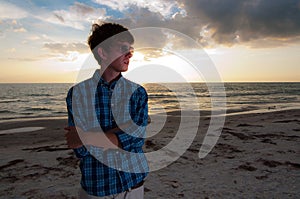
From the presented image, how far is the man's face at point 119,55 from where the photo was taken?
1.99 m

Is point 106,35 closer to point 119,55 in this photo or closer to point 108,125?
point 119,55

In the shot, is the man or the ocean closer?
the man

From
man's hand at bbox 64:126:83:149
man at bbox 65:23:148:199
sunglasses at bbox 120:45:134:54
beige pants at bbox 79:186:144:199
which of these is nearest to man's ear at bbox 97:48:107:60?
man at bbox 65:23:148:199

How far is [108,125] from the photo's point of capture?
198 cm

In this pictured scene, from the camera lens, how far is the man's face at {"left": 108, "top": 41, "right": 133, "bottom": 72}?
1.99 metres

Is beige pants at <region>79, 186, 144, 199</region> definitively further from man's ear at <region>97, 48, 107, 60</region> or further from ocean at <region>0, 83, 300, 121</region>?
ocean at <region>0, 83, 300, 121</region>

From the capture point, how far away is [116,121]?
1.99m

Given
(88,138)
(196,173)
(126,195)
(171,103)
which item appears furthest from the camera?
(171,103)

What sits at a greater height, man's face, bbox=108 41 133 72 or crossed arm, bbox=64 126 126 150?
man's face, bbox=108 41 133 72

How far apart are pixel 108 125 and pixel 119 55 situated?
646 millimetres

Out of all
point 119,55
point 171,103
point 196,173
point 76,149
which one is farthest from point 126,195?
point 171,103

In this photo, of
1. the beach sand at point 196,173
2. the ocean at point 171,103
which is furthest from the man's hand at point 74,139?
the ocean at point 171,103

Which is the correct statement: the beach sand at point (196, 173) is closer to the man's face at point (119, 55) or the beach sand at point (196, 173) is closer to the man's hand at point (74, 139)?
the man's hand at point (74, 139)

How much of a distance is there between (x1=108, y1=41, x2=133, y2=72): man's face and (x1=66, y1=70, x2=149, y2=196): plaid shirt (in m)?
0.15
